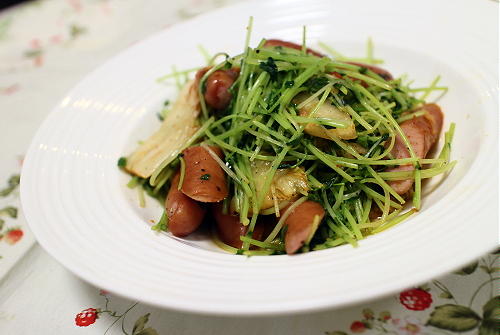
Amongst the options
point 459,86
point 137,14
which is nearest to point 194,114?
point 459,86

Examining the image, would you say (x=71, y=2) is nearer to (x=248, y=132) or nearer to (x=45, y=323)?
(x=248, y=132)

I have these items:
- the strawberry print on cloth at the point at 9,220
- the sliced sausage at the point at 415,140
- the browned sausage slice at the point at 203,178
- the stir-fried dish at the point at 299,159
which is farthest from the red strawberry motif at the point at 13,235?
the sliced sausage at the point at 415,140

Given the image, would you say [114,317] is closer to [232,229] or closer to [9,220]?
[232,229]

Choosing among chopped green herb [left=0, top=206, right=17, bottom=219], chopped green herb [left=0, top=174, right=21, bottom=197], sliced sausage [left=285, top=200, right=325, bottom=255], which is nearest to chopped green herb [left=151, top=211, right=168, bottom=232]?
sliced sausage [left=285, top=200, right=325, bottom=255]

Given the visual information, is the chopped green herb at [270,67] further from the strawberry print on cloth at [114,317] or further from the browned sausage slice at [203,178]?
the strawberry print on cloth at [114,317]

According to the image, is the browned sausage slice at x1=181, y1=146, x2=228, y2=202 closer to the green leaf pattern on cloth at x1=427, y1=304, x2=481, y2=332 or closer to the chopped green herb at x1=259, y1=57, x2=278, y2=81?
the chopped green herb at x1=259, y1=57, x2=278, y2=81

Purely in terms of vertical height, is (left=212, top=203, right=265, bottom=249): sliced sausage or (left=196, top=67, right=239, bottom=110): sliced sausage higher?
(left=196, top=67, right=239, bottom=110): sliced sausage
